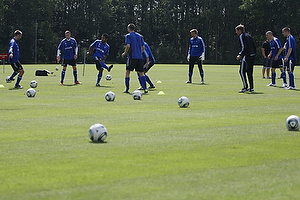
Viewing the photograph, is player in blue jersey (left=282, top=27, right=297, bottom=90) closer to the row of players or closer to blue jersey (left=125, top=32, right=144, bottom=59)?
the row of players

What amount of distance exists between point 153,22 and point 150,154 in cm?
8829

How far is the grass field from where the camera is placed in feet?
18.7

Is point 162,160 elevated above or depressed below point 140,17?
below

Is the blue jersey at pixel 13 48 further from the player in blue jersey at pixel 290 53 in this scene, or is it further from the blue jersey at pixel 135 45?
the player in blue jersey at pixel 290 53

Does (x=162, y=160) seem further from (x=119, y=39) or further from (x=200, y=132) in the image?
(x=119, y=39)

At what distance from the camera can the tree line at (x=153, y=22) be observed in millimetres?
80294

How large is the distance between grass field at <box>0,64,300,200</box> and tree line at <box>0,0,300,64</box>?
65324mm

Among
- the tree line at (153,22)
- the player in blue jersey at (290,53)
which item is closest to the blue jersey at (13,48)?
the player in blue jersey at (290,53)

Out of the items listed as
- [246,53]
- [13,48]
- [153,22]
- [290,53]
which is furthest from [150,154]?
[153,22]

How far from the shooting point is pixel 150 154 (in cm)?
764

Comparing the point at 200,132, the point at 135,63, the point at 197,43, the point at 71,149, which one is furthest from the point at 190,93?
the point at 71,149

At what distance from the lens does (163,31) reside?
93.1m

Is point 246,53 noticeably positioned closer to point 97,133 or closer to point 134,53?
point 134,53

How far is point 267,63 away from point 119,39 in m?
63.6
